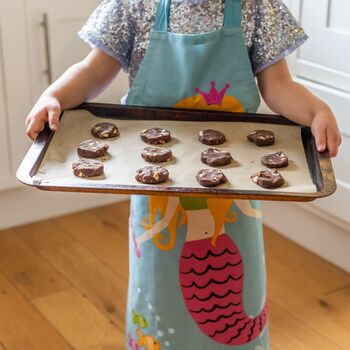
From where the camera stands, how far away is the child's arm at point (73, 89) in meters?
1.23

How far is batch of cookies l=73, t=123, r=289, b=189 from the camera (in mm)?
1146

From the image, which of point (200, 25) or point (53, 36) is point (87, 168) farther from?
point (53, 36)

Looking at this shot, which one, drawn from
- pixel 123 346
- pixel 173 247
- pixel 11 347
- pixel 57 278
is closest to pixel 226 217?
pixel 173 247

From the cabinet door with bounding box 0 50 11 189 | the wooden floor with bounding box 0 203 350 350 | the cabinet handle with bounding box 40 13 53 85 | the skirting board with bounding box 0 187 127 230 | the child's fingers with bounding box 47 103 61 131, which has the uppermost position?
the child's fingers with bounding box 47 103 61 131

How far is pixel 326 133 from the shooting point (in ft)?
3.95

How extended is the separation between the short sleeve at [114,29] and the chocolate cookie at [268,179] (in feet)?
1.19

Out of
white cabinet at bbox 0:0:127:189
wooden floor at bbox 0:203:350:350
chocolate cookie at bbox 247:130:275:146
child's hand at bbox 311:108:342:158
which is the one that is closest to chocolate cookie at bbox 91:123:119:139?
chocolate cookie at bbox 247:130:275:146

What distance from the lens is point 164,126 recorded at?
131 centimetres

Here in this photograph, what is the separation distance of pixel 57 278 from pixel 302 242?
29.1 inches

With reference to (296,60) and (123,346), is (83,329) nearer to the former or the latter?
(123,346)

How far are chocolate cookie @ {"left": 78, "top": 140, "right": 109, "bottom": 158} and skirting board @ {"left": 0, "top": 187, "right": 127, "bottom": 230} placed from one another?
1093 millimetres

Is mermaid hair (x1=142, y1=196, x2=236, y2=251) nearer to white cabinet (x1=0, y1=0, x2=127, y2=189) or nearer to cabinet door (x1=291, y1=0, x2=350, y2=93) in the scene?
cabinet door (x1=291, y1=0, x2=350, y2=93)

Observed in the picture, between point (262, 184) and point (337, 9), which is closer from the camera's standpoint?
point (262, 184)

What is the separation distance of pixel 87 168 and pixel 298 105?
390 millimetres
